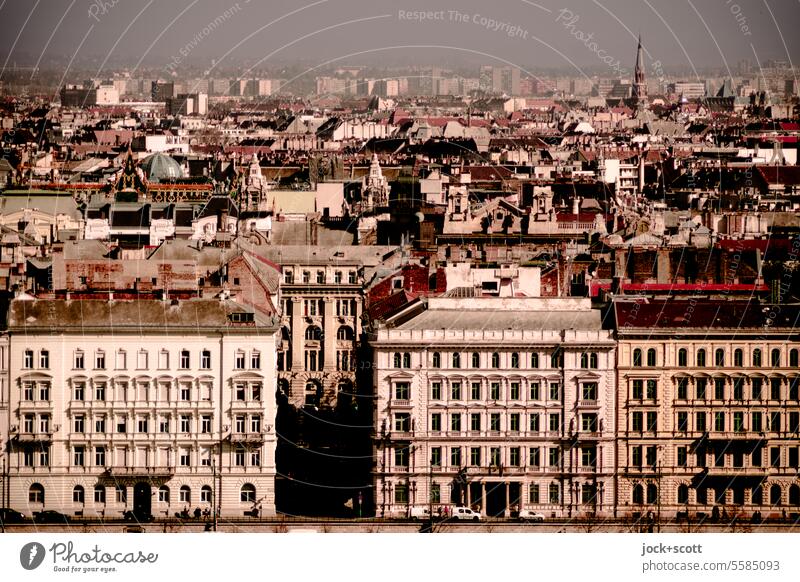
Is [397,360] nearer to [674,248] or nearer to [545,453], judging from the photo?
[545,453]

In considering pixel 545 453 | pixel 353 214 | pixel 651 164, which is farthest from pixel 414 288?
pixel 651 164

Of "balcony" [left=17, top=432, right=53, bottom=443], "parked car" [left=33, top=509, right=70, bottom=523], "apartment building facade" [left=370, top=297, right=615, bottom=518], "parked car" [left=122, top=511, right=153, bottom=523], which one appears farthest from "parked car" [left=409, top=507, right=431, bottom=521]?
"balcony" [left=17, top=432, right=53, bottom=443]

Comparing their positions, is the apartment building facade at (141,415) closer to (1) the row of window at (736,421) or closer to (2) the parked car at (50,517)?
(2) the parked car at (50,517)

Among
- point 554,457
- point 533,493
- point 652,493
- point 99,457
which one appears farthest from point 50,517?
point 652,493

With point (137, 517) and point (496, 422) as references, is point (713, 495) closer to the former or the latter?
point (496, 422)

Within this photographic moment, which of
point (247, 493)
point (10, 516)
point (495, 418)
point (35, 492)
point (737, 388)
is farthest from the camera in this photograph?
point (737, 388)

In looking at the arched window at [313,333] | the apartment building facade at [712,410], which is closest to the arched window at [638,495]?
the apartment building facade at [712,410]
